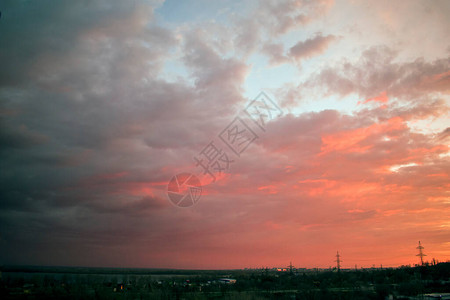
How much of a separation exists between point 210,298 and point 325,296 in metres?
15.2

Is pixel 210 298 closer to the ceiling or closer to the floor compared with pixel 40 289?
closer to the floor

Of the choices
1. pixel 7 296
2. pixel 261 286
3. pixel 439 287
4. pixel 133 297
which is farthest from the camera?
pixel 261 286

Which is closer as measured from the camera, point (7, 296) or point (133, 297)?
point (7, 296)

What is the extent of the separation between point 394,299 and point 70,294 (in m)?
37.7

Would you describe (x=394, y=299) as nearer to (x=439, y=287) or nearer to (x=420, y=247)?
(x=439, y=287)

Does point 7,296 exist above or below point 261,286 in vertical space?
above

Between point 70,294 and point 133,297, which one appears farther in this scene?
point 133,297

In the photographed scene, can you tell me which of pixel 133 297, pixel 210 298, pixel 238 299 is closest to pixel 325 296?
pixel 238 299

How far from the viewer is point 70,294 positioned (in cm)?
2588

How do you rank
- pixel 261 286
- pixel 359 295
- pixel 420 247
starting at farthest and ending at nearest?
pixel 420 247, pixel 261 286, pixel 359 295

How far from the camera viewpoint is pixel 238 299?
36188 mm

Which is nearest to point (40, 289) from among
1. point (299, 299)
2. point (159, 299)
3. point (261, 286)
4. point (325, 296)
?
point (159, 299)

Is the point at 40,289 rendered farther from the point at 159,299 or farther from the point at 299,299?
the point at 299,299

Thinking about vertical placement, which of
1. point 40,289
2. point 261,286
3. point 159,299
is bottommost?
Answer: point 261,286
